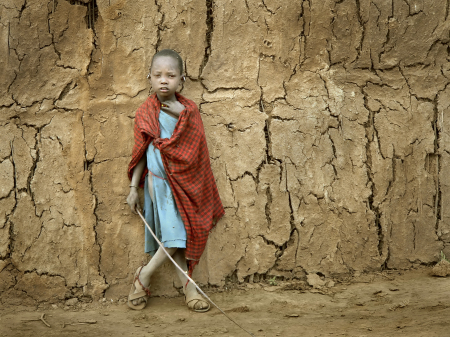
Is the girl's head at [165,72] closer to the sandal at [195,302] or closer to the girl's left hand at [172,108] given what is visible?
the girl's left hand at [172,108]

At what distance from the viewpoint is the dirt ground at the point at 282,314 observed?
271cm

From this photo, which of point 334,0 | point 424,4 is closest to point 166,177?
point 334,0

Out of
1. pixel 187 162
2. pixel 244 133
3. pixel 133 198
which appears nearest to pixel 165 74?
pixel 187 162

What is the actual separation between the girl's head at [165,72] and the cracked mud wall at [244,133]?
207 mm

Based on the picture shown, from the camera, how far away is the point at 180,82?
303 centimetres

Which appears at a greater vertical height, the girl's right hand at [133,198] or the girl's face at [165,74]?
the girl's face at [165,74]

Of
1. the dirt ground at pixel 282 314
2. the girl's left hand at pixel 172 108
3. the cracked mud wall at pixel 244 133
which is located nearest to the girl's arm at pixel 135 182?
the cracked mud wall at pixel 244 133

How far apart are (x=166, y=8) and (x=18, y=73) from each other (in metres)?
0.95

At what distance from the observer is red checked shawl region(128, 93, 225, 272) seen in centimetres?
288

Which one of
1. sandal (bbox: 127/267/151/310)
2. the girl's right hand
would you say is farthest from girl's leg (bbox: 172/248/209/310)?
the girl's right hand

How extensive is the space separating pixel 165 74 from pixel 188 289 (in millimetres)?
1267

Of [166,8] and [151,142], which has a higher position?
[166,8]

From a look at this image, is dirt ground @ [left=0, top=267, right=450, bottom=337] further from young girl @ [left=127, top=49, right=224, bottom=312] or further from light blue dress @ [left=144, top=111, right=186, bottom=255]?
light blue dress @ [left=144, top=111, right=186, bottom=255]

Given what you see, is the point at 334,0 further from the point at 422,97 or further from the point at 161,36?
the point at 161,36
